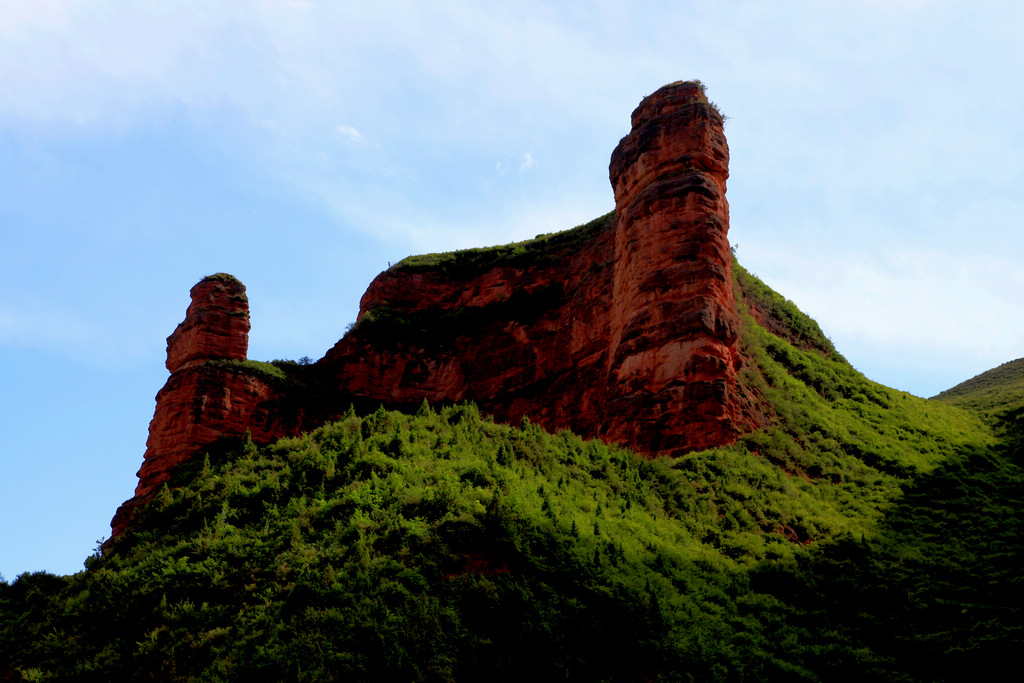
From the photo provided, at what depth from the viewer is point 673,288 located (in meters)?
29.3

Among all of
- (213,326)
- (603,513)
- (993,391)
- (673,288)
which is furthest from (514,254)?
(993,391)

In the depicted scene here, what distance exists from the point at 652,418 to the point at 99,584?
16667 mm

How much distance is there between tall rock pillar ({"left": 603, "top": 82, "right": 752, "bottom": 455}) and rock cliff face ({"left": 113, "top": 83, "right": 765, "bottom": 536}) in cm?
6

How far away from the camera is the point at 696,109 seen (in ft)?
108

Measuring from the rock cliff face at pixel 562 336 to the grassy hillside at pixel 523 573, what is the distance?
3393 mm

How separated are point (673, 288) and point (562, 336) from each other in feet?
31.6

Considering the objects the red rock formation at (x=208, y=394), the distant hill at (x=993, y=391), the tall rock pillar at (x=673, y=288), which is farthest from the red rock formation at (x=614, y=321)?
the distant hill at (x=993, y=391)

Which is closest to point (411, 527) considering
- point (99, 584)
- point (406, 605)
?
point (406, 605)

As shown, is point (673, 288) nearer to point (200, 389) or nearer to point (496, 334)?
point (496, 334)

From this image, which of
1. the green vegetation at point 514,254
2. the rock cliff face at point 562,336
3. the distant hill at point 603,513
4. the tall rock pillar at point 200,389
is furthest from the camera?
the green vegetation at point 514,254

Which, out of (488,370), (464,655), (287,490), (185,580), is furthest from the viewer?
(488,370)

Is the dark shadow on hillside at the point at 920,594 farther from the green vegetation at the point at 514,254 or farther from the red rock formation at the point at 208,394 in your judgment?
the red rock formation at the point at 208,394

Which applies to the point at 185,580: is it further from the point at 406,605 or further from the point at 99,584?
the point at 406,605

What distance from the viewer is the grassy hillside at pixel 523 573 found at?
14359 millimetres
